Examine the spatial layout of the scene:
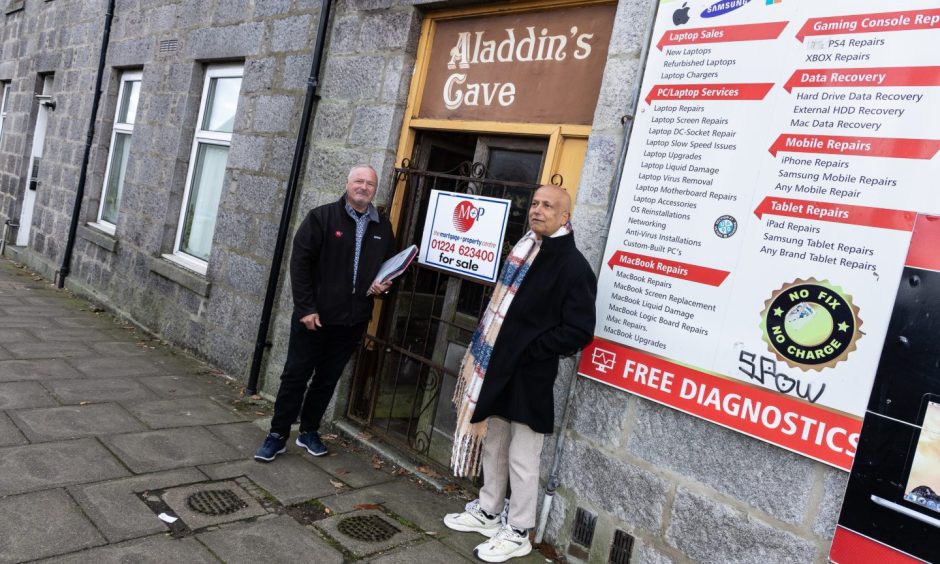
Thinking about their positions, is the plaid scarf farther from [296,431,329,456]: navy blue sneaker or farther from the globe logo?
[296,431,329,456]: navy blue sneaker

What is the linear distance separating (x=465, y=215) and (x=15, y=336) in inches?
182

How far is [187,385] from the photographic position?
17.5ft

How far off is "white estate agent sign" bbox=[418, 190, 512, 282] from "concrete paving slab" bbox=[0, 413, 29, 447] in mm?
2581

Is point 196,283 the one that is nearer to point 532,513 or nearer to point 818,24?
point 532,513

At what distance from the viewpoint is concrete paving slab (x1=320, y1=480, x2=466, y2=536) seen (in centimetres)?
354

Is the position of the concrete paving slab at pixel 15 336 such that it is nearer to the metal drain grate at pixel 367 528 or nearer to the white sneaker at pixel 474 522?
the metal drain grate at pixel 367 528

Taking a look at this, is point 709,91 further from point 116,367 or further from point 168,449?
point 116,367

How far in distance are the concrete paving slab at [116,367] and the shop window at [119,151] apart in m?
3.07

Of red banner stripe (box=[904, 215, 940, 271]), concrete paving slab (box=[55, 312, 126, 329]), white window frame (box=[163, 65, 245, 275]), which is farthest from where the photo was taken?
concrete paving slab (box=[55, 312, 126, 329])

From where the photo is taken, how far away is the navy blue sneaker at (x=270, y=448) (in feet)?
13.1

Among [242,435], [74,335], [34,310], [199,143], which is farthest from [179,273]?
[242,435]

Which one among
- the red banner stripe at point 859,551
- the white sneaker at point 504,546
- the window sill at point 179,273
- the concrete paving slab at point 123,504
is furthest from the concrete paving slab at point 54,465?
the red banner stripe at point 859,551

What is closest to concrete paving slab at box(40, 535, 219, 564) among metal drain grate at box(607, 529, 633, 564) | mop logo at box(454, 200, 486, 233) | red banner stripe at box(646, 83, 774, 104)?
metal drain grate at box(607, 529, 633, 564)

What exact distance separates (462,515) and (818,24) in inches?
115
